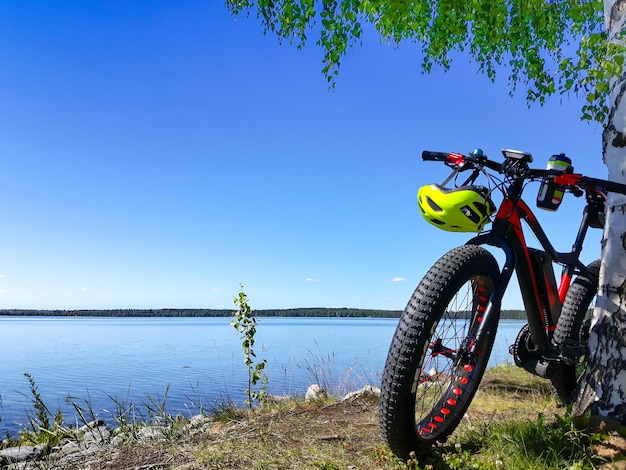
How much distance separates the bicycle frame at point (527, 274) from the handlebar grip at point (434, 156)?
464 millimetres

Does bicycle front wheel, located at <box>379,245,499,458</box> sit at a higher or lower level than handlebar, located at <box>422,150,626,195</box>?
lower

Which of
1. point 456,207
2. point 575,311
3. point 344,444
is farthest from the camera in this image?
point 575,311

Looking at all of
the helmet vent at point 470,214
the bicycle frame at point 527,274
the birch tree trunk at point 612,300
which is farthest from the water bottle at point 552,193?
the helmet vent at point 470,214

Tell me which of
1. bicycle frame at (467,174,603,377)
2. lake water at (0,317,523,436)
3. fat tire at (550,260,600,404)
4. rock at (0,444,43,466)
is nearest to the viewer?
bicycle frame at (467,174,603,377)

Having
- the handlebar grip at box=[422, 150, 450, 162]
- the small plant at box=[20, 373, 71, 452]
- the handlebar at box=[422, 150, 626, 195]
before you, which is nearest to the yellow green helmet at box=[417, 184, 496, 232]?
the handlebar at box=[422, 150, 626, 195]

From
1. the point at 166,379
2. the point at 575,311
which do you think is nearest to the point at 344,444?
the point at 575,311

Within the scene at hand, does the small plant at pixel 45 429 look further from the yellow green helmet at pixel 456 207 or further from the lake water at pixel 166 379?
the yellow green helmet at pixel 456 207

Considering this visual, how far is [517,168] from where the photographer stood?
301 cm

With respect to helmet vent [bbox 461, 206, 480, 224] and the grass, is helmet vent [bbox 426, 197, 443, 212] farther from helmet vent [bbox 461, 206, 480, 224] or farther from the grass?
the grass

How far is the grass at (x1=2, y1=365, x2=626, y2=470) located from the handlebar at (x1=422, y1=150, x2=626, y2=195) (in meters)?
1.43

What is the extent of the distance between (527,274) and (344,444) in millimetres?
1670

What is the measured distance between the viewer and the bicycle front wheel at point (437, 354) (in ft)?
8.14

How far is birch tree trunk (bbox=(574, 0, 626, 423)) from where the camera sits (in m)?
2.91

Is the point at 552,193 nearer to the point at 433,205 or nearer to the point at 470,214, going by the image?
the point at 470,214
